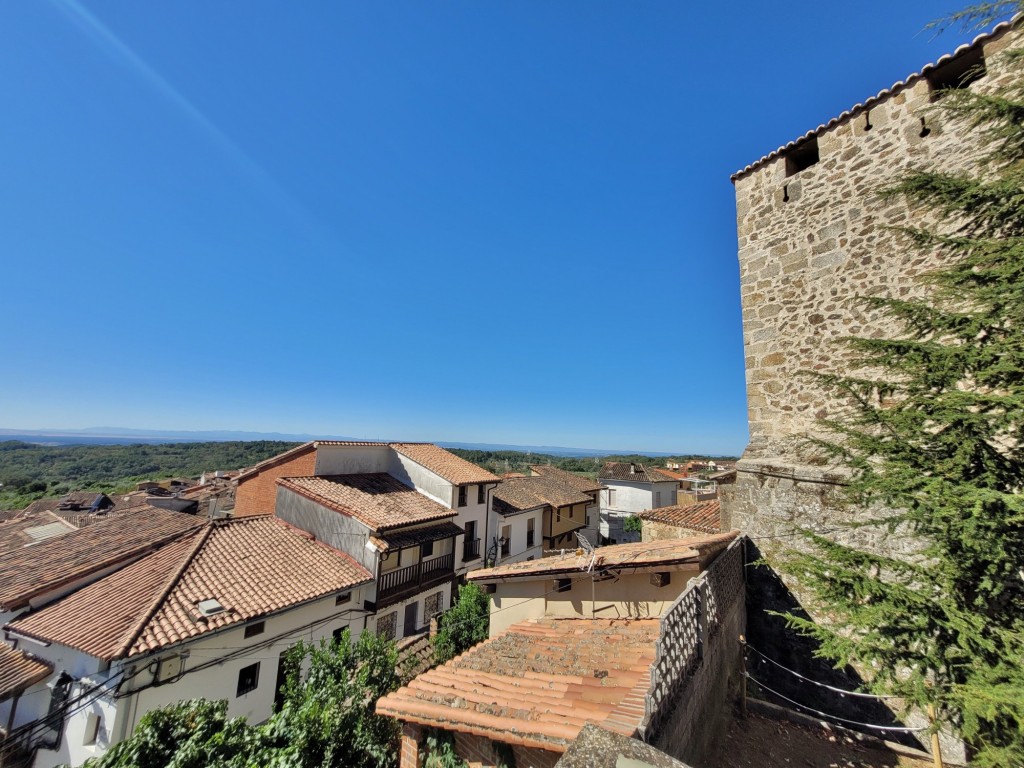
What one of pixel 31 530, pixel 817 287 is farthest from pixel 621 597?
pixel 31 530

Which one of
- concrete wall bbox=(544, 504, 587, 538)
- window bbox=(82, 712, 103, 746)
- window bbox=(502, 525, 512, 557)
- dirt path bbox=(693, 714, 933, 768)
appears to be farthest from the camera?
concrete wall bbox=(544, 504, 587, 538)

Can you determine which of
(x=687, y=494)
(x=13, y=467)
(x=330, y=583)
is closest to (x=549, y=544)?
(x=687, y=494)

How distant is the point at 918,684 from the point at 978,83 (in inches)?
289

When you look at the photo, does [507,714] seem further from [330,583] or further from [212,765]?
[330,583]

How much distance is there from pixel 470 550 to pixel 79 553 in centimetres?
1651

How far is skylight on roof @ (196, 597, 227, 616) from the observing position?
11491 mm

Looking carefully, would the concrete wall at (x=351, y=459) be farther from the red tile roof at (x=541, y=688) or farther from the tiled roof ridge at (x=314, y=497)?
the red tile roof at (x=541, y=688)

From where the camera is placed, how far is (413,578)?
18953 mm

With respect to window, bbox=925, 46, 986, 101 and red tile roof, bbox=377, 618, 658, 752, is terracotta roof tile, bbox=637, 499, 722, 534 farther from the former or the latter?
window, bbox=925, 46, 986, 101

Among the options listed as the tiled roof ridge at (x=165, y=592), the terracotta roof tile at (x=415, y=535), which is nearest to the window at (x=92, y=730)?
the tiled roof ridge at (x=165, y=592)

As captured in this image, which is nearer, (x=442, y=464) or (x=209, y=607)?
(x=209, y=607)

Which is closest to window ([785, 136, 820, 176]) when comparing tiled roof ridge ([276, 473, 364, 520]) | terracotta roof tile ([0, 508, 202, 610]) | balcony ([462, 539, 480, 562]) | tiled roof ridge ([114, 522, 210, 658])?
tiled roof ridge ([114, 522, 210, 658])

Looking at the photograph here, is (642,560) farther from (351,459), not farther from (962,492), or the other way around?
(351,459)

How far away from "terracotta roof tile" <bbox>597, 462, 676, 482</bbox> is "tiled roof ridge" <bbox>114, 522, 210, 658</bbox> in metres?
38.0
